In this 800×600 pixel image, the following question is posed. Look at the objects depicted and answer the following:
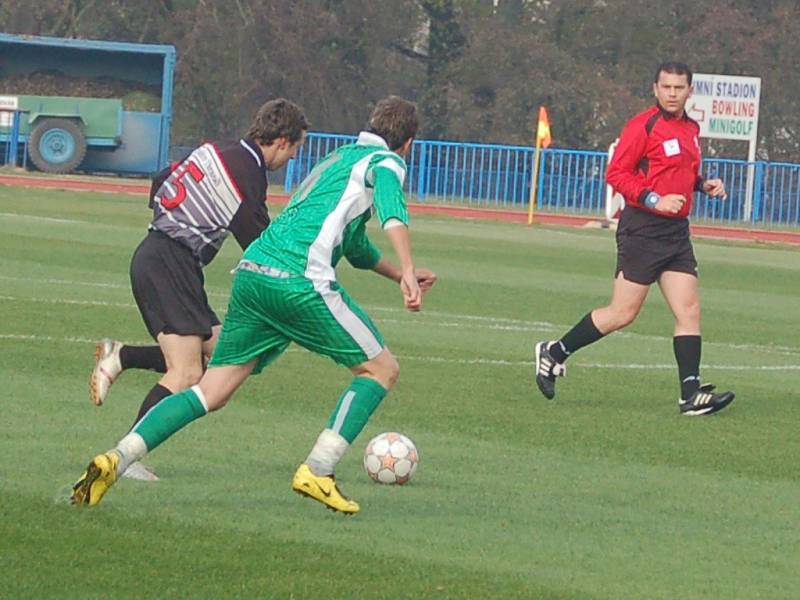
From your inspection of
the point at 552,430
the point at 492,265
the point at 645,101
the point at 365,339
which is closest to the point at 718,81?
the point at 645,101

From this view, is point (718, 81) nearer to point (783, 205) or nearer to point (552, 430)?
point (783, 205)

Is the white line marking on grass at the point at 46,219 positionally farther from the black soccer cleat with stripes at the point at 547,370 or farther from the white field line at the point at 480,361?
the black soccer cleat with stripes at the point at 547,370

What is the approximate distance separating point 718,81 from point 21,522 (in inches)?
1289

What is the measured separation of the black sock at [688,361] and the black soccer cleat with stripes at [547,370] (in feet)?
2.20

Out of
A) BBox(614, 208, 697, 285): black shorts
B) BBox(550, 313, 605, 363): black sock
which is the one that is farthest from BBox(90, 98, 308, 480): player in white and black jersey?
BBox(614, 208, 697, 285): black shorts

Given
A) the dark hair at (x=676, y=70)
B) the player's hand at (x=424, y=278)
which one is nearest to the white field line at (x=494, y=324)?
the dark hair at (x=676, y=70)

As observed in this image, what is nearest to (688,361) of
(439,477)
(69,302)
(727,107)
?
(439,477)

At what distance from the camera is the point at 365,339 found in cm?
748

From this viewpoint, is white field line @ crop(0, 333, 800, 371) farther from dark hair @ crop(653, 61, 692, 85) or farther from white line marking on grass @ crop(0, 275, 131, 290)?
white line marking on grass @ crop(0, 275, 131, 290)

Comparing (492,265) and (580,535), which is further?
(492,265)

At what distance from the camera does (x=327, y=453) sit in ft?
24.4

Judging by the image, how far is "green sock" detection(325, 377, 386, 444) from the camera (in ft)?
24.6

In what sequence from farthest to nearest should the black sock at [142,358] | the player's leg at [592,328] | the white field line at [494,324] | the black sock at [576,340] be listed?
the white field line at [494,324], the black sock at [576,340], the player's leg at [592,328], the black sock at [142,358]

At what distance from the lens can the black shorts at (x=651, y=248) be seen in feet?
36.8
